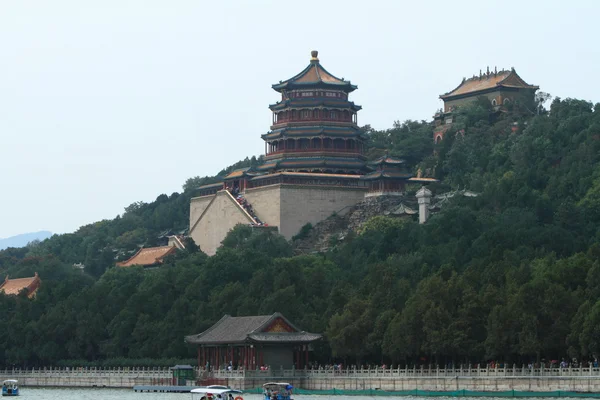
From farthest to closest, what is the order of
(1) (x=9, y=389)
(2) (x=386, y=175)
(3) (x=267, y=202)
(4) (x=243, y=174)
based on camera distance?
(4) (x=243, y=174)
(3) (x=267, y=202)
(2) (x=386, y=175)
(1) (x=9, y=389)

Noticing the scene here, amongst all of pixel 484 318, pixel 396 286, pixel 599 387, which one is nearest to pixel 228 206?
pixel 396 286

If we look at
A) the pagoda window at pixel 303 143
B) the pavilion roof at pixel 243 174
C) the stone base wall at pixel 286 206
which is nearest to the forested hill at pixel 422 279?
the stone base wall at pixel 286 206

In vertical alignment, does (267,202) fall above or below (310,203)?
above

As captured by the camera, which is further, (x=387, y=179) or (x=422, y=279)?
(x=387, y=179)

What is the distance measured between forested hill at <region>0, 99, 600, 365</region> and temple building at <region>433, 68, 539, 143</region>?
1.79m

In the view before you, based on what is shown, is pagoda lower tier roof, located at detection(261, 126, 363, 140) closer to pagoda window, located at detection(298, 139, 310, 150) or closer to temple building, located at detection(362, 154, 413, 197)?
pagoda window, located at detection(298, 139, 310, 150)

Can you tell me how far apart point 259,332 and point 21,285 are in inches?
1880

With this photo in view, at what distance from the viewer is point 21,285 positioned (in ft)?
394

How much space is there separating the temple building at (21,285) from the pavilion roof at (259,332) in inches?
1537

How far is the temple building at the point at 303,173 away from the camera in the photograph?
11419 centimetres

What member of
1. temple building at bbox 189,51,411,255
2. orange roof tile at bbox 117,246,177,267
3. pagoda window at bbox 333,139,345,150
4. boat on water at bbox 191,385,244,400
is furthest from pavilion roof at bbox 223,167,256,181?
boat on water at bbox 191,385,244,400

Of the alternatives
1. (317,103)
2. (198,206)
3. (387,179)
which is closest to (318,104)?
(317,103)

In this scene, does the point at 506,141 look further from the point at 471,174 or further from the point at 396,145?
the point at 396,145

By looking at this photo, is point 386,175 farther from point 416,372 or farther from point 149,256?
point 416,372
